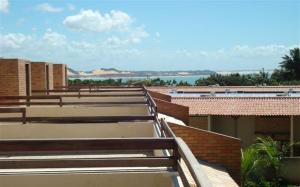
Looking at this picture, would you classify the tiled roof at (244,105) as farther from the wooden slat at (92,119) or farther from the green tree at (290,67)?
the green tree at (290,67)

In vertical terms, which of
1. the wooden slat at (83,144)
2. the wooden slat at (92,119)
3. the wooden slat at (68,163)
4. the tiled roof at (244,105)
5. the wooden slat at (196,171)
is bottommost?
the tiled roof at (244,105)

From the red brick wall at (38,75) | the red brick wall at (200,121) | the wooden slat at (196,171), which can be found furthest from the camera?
the red brick wall at (200,121)

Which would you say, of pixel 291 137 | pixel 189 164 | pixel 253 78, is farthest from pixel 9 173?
pixel 253 78

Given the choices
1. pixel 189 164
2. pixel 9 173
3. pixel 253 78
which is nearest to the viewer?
pixel 189 164

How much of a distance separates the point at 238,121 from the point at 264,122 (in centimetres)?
101

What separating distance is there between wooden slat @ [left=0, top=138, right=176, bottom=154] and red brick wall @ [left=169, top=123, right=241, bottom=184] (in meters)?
5.81

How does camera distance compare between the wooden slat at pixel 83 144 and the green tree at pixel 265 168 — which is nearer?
the wooden slat at pixel 83 144

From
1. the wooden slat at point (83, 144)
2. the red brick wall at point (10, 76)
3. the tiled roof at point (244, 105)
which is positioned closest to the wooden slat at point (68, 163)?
the wooden slat at point (83, 144)

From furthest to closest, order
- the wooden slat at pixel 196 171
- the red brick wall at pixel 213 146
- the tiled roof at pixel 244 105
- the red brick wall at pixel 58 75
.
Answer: the red brick wall at pixel 58 75 < the tiled roof at pixel 244 105 < the red brick wall at pixel 213 146 < the wooden slat at pixel 196 171

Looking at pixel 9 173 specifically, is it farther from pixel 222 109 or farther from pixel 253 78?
pixel 253 78

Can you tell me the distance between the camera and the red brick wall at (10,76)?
11.6m

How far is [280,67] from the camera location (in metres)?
46.5

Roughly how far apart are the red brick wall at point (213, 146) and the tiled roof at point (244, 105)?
674cm

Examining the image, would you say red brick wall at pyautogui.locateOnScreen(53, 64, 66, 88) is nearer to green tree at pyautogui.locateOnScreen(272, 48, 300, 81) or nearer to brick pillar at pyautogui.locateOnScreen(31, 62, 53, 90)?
brick pillar at pyautogui.locateOnScreen(31, 62, 53, 90)
